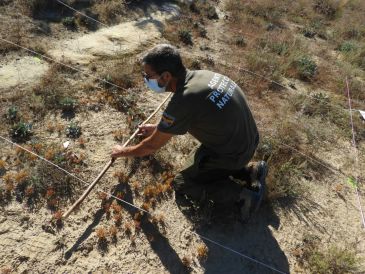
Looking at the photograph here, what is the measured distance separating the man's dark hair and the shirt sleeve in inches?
13.7

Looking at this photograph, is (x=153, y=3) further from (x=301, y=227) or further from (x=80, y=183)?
(x=301, y=227)

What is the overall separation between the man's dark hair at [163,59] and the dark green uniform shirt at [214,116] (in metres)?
0.20

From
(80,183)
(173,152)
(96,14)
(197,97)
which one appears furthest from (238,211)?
(96,14)

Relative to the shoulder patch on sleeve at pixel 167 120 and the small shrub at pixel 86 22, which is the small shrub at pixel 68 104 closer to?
the shoulder patch on sleeve at pixel 167 120

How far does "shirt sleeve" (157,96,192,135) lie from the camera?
3.69 metres

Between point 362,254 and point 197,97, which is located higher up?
point 197,97

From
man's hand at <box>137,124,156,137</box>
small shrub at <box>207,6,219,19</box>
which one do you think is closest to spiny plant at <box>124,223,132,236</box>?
man's hand at <box>137,124,156,137</box>

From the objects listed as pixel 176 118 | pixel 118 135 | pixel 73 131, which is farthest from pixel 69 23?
pixel 176 118

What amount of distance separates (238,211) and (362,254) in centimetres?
168

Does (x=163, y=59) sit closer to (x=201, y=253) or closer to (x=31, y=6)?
(x=201, y=253)

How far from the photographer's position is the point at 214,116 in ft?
12.6

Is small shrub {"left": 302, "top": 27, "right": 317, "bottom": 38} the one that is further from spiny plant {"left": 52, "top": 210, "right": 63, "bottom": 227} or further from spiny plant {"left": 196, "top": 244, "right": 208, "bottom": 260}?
spiny plant {"left": 52, "top": 210, "right": 63, "bottom": 227}

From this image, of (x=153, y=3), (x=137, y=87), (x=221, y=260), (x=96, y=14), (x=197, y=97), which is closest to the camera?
(x=197, y=97)

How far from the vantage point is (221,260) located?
4.29 m
